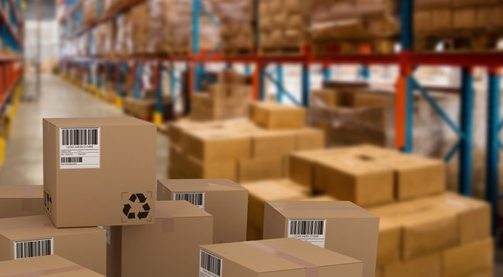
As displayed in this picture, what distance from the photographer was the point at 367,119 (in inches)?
214

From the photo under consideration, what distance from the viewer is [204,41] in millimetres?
9930

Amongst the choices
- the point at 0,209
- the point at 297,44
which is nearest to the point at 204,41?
the point at 297,44

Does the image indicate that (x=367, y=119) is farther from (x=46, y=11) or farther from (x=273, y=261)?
(x=46, y=11)

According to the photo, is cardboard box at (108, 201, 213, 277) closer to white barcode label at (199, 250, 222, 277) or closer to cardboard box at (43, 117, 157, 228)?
cardboard box at (43, 117, 157, 228)

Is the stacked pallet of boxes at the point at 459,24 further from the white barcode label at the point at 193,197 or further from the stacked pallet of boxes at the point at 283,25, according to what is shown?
the white barcode label at the point at 193,197


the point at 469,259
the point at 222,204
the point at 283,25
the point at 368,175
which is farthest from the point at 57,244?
the point at 283,25

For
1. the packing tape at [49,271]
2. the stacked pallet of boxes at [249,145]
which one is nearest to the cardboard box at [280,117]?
the stacked pallet of boxes at [249,145]

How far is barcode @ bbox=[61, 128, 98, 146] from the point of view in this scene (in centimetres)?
176

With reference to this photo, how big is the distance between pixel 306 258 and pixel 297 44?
507 cm

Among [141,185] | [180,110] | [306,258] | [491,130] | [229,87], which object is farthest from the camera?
[180,110]

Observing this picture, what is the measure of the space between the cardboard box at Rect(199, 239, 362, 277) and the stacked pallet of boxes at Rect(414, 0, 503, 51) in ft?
9.80

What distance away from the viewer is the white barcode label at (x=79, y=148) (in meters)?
1.77

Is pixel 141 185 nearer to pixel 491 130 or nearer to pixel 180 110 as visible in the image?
pixel 491 130

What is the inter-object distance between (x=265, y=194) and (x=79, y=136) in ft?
6.99
